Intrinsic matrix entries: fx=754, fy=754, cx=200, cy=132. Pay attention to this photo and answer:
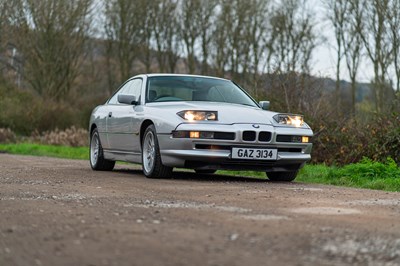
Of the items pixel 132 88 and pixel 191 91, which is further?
pixel 132 88

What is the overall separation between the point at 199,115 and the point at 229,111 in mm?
458

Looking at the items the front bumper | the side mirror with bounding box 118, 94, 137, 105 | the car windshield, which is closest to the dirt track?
the front bumper

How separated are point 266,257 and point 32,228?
1760 mm

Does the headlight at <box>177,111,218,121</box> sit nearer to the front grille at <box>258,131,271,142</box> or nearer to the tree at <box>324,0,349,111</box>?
the front grille at <box>258,131,271,142</box>

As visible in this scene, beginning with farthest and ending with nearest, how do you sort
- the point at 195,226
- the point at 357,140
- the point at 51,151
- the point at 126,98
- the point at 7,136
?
the point at 7,136
the point at 51,151
the point at 357,140
the point at 126,98
the point at 195,226

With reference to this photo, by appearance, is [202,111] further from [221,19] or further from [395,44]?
[221,19]

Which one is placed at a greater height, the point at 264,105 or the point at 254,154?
the point at 264,105

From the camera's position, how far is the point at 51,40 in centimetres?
3694

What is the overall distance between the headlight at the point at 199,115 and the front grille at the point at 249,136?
0.42 meters

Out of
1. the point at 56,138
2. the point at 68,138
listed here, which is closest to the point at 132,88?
the point at 68,138

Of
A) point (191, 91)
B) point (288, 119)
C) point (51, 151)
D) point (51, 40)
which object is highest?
point (51, 40)

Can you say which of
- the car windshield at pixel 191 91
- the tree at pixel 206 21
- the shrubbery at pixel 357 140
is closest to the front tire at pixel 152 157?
the car windshield at pixel 191 91

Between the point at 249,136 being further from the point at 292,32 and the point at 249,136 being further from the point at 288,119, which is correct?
the point at 292,32

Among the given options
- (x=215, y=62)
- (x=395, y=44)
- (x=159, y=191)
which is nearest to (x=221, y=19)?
(x=215, y=62)
